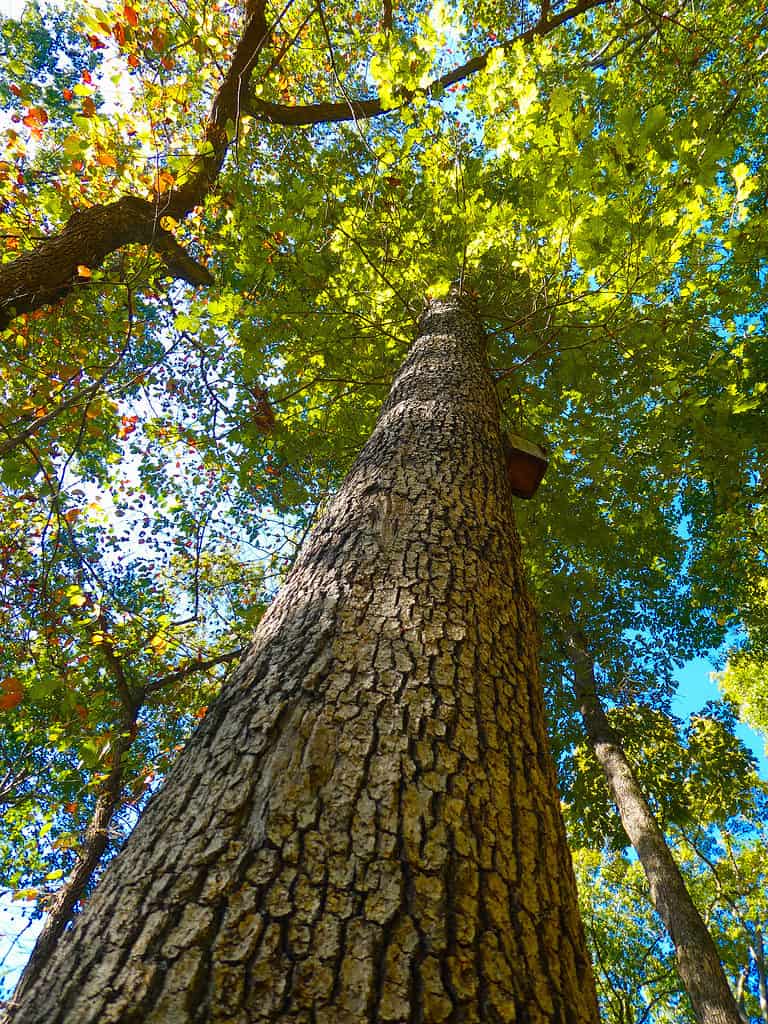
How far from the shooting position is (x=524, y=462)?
9.67 ft

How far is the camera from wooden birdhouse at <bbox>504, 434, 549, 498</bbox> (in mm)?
2895

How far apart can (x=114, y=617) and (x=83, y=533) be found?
1.37m

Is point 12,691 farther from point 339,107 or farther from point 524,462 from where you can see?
point 339,107

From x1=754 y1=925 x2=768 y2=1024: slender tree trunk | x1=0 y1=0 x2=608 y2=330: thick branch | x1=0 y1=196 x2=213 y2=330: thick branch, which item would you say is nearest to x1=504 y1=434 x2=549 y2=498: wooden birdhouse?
x1=0 y1=0 x2=608 y2=330: thick branch

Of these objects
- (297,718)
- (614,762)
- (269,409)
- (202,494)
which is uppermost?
(202,494)

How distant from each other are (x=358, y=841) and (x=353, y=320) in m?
4.47

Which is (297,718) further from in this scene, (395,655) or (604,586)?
(604,586)

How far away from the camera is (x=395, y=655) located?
1278mm

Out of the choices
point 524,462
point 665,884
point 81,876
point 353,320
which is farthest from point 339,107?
point 665,884

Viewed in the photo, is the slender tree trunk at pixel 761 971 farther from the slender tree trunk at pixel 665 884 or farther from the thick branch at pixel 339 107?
the thick branch at pixel 339 107

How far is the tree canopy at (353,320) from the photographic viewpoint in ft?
11.4

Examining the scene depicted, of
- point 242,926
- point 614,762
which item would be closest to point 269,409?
point 242,926

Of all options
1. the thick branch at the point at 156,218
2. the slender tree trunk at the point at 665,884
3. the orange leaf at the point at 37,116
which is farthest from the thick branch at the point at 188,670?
the orange leaf at the point at 37,116

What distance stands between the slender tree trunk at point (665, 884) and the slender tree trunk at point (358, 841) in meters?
5.39
